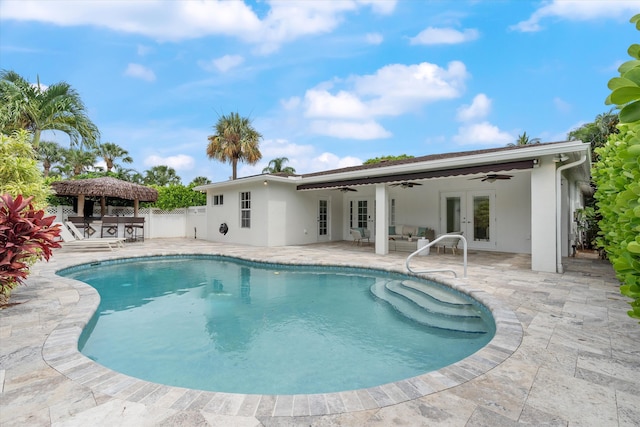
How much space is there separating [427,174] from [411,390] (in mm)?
7768

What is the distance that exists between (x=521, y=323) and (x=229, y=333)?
3958 mm

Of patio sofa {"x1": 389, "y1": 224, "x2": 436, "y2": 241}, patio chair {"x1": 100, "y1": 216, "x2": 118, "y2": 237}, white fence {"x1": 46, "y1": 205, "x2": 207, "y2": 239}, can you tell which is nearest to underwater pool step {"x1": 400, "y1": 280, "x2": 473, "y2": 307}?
patio sofa {"x1": 389, "y1": 224, "x2": 436, "y2": 241}

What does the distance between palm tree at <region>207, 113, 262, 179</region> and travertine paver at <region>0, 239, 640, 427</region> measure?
1985 centimetres

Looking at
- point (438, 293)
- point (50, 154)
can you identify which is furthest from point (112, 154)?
point (438, 293)

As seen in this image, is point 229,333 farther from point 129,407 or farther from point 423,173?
point 423,173

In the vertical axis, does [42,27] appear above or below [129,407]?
above

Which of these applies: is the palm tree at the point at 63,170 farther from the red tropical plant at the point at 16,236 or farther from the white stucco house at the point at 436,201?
the red tropical plant at the point at 16,236

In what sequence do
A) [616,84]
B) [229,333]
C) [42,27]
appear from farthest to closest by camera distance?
[42,27] → [229,333] → [616,84]

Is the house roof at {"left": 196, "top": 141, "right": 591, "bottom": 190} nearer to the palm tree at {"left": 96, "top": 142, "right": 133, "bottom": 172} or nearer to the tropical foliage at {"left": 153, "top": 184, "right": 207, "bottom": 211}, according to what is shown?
the tropical foliage at {"left": 153, "top": 184, "right": 207, "bottom": 211}

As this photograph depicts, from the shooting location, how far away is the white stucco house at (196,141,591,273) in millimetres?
7488

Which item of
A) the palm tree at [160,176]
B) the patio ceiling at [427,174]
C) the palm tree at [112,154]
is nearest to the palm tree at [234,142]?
the patio ceiling at [427,174]

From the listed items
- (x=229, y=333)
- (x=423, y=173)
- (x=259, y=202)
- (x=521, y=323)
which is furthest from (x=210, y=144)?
(x=521, y=323)

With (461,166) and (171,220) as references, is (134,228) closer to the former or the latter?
(171,220)

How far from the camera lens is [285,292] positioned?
6.91 meters
